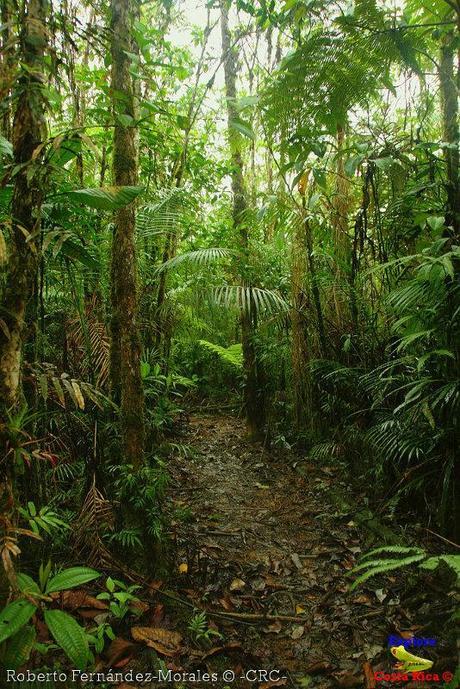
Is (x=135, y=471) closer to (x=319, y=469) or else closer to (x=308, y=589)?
(x=308, y=589)

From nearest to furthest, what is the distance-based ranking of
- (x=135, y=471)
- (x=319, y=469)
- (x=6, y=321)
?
(x=6, y=321), (x=135, y=471), (x=319, y=469)

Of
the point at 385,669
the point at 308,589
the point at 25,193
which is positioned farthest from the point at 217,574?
the point at 25,193

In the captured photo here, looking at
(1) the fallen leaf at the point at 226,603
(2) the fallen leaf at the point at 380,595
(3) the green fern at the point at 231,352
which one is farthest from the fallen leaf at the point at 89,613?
(3) the green fern at the point at 231,352

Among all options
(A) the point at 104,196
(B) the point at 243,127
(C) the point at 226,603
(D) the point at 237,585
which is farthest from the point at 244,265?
(C) the point at 226,603

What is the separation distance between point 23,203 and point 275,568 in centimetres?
278

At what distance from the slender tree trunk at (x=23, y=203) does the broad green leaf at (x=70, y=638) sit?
28.0 inches

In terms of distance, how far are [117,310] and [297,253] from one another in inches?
107

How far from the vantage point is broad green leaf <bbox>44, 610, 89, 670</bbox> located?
1293 mm

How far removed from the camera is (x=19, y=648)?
127 cm

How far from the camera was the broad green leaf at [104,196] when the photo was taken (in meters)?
2.00

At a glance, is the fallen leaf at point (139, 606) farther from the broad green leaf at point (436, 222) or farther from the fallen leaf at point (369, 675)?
the broad green leaf at point (436, 222)

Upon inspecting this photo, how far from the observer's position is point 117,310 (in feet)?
8.76

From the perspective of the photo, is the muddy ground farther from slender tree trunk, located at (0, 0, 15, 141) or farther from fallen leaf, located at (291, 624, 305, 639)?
slender tree trunk, located at (0, 0, 15, 141)

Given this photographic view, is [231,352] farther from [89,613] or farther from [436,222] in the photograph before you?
[89,613]
